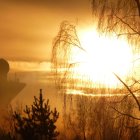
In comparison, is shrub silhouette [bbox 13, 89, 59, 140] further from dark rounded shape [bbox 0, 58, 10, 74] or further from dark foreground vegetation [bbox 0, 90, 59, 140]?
dark rounded shape [bbox 0, 58, 10, 74]

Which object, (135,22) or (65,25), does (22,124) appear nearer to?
(65,25)

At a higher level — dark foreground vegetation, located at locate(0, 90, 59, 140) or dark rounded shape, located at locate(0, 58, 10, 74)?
dark rounded shape, located at locate(0, 58, 10, 74)

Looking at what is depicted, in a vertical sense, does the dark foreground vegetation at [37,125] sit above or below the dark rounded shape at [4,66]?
below

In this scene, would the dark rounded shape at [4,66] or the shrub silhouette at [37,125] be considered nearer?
the shrub silhouette at [37,125]

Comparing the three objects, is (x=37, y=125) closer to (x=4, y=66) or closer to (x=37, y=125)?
(x=37, y=125)

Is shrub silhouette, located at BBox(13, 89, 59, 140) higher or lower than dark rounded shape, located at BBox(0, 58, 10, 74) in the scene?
lower

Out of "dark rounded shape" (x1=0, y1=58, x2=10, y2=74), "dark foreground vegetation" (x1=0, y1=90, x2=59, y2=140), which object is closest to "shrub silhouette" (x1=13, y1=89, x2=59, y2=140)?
"dark foreground vegetation" (x1=0, y1=90, x2=59, y2=140)

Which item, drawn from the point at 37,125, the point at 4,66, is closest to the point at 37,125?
the point at 37,125

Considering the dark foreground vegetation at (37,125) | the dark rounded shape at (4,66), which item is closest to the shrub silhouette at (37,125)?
the dark foreground vegetation at (37,125)

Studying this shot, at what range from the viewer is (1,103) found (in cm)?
16175

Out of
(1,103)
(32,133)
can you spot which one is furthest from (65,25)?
(1,103)

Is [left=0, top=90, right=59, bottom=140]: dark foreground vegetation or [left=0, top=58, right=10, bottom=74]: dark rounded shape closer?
[left=0, top=90, right=59, bottom=140]: dark foreground vegetation

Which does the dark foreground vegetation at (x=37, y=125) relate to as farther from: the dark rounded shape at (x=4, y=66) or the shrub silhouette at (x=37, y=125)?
the dark rounded shape at (x=4, y=66)

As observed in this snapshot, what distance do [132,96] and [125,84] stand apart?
0.51 m
